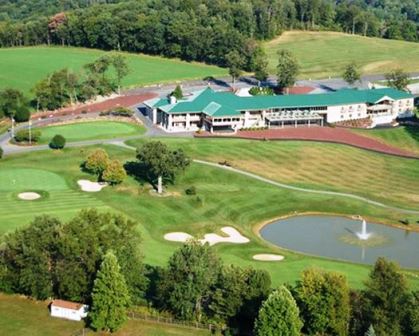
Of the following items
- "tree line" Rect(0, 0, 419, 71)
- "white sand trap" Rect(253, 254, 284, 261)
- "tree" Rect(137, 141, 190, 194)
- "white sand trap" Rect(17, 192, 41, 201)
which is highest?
"tree line" Rect(0, 0, 419, 71)

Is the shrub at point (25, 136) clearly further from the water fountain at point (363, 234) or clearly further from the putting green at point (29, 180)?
the water fountain at point (363, 234)

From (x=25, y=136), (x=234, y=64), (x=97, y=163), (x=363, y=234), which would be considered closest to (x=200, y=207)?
(x=97, y=163)

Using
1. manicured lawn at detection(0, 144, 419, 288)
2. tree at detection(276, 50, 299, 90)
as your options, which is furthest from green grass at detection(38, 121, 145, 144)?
tree at detection(276, 50, 299, 90)

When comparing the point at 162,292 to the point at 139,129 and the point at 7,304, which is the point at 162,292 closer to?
the point at 7,304

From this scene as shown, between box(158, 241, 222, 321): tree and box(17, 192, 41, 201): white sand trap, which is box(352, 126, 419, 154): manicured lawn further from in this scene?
box(158, 241, 222, 321): tree

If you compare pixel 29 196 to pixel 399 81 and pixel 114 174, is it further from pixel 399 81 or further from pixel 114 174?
pixel 399 81

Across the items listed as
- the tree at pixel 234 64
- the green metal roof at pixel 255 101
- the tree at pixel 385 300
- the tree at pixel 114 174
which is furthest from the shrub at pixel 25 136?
the tree at pixel 385 300
